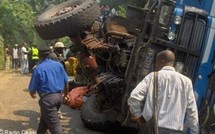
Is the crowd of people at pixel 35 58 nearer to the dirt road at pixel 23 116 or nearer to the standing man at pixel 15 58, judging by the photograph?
the standing man at pixel 15 58

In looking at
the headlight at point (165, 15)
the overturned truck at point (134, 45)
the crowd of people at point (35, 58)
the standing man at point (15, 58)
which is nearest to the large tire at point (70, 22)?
the overturned truck at point (134, 45)

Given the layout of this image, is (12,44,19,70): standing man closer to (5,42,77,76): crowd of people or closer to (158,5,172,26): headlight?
(5,42,77,76): crowd of people

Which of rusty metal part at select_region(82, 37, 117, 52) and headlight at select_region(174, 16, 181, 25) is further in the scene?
rusty metal part at select_region(82, 37, 117, 52)

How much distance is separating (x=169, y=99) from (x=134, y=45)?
2313 mm

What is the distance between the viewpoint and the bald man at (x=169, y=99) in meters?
3.93

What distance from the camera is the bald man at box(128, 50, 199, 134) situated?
12.9 ft

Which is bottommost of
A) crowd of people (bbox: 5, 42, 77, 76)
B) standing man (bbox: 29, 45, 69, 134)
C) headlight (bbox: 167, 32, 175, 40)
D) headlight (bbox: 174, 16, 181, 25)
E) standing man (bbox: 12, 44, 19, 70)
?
standing man (bbox: 12, 44, 19, 70)

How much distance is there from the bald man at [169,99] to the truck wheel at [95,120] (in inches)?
123

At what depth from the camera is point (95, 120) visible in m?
7.14

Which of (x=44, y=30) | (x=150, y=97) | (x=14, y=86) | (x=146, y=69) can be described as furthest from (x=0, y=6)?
(x=150, y=97)

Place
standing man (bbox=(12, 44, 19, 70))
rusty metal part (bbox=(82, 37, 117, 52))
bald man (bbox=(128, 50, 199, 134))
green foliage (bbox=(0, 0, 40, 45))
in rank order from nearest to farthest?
bald man (bbox=(128, 50, 199, 134))
rusty metal part (bbox=(82, 37, 117, 52))
standing man (bbox=(12, 44, 19, 70))
green foliage (bbox=(0, 0, 40, 45))

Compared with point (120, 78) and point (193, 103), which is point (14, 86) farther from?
point (193, 103)

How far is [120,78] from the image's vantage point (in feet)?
23.2

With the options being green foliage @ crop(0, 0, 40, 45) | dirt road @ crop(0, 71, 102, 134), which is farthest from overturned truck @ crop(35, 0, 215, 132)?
green foliage @ crop(0, 0, 40, 45)
